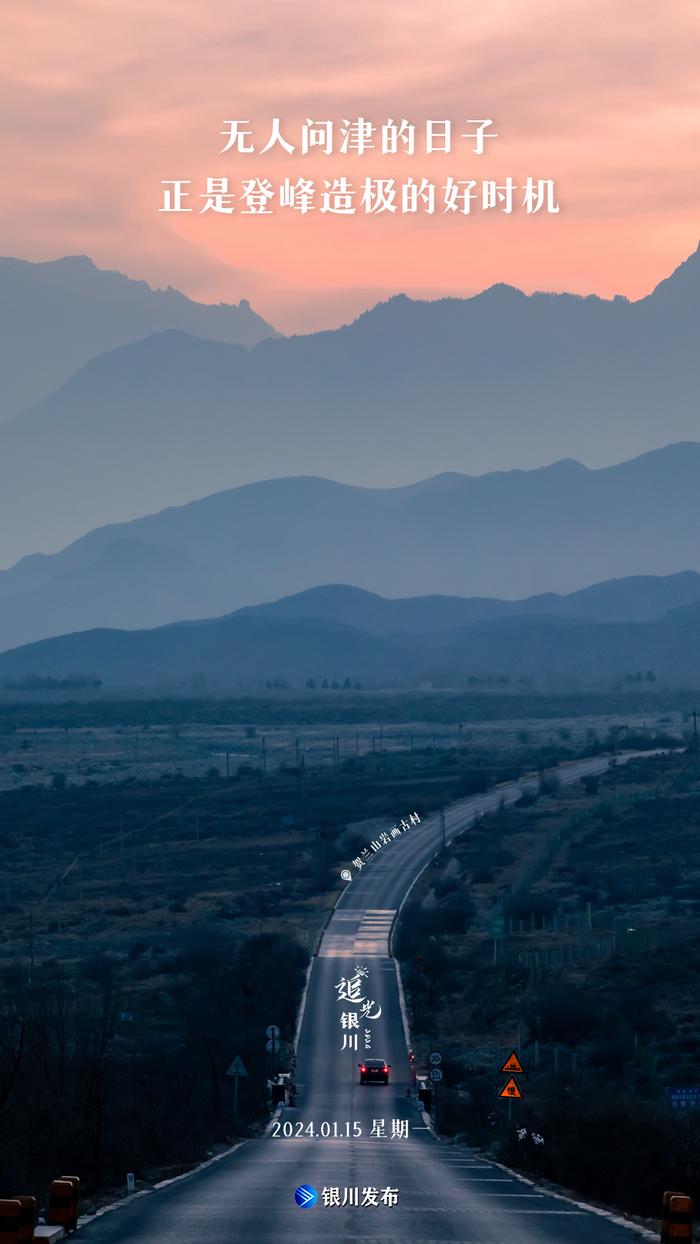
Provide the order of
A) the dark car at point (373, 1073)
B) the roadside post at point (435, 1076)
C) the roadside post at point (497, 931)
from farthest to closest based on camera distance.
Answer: the roadside post at point (497, 931), the dark car at point (373, 1073), the roadside post at point (435, 1076)

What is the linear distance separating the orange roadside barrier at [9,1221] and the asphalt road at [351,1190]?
3.42 m

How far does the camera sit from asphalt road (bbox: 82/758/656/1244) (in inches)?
771

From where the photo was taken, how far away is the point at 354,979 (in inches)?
2559

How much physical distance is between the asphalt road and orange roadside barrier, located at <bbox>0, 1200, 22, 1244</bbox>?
3419 millimetres

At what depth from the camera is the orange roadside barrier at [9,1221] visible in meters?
15.1

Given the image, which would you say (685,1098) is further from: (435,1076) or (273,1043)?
(273,1043)

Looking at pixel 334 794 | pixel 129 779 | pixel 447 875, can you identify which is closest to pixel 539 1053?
pixel 447 875

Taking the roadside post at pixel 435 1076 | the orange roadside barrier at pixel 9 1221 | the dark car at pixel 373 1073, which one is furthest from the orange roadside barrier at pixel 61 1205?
the dark car at pixel 373 1073

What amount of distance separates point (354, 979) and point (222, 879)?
28.1 metres

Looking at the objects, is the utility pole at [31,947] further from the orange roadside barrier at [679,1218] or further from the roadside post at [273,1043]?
the orange roadside barrier at [679,1218]

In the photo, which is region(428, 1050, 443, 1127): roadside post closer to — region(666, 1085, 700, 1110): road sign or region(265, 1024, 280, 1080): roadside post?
region(265, 1024, 280, 1080): roadside post

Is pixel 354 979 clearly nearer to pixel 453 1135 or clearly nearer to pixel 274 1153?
pixel 453 1135

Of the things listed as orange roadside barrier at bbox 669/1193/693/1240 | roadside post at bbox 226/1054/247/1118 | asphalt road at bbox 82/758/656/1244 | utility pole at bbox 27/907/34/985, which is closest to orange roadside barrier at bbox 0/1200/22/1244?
asphalt road at bbox 82/758/656/1244

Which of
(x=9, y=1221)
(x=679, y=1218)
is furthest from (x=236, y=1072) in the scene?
(x=9, y=1221)
